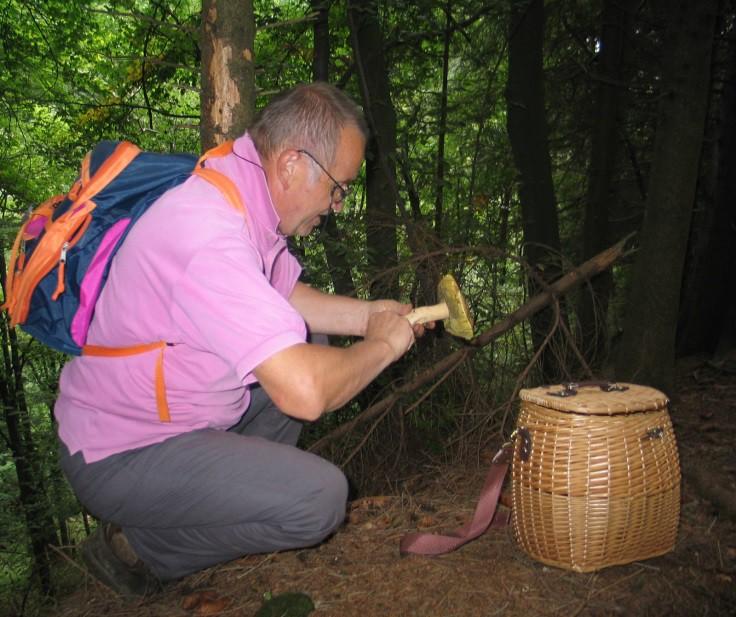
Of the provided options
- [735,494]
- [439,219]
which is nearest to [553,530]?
[735,494]

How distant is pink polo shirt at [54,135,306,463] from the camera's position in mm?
1801

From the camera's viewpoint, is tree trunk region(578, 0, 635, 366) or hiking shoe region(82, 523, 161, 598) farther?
tree trunk region(578, 0, 635, 366)

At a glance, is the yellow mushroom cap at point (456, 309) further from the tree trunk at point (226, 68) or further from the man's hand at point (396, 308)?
the tree trunk at point (226, 68)

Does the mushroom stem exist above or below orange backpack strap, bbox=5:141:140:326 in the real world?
below

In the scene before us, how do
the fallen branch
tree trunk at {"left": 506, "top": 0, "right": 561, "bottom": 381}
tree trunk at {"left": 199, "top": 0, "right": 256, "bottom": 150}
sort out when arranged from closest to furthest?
1. tree trunk at {"left": 199, "top": 0, "right": 256, "bottom": 150}
2. the fallen branch
3. tree trunk at {"left": 506, "top": 0, "right": 561, "bottom": 381}

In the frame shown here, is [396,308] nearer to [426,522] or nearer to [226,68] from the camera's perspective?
[426,522]

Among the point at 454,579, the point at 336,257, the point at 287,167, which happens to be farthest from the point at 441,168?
the point at 454,579

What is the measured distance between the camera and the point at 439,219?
5594 mm

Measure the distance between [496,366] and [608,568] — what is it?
6.21 ft

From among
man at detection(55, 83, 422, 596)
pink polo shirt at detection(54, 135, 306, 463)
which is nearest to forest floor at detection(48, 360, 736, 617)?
man at detection(55, 83, 422, 596)

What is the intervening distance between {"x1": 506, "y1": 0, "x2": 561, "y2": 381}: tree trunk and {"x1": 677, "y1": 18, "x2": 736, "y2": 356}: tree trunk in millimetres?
1375

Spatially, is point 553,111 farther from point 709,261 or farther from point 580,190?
point 709,261

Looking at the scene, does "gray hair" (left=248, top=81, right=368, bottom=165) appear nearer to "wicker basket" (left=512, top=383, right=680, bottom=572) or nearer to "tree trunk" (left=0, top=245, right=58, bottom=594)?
"wicker basket" (left=512, top=383, right=680, bottom=572)

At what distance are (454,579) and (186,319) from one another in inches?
56.7
